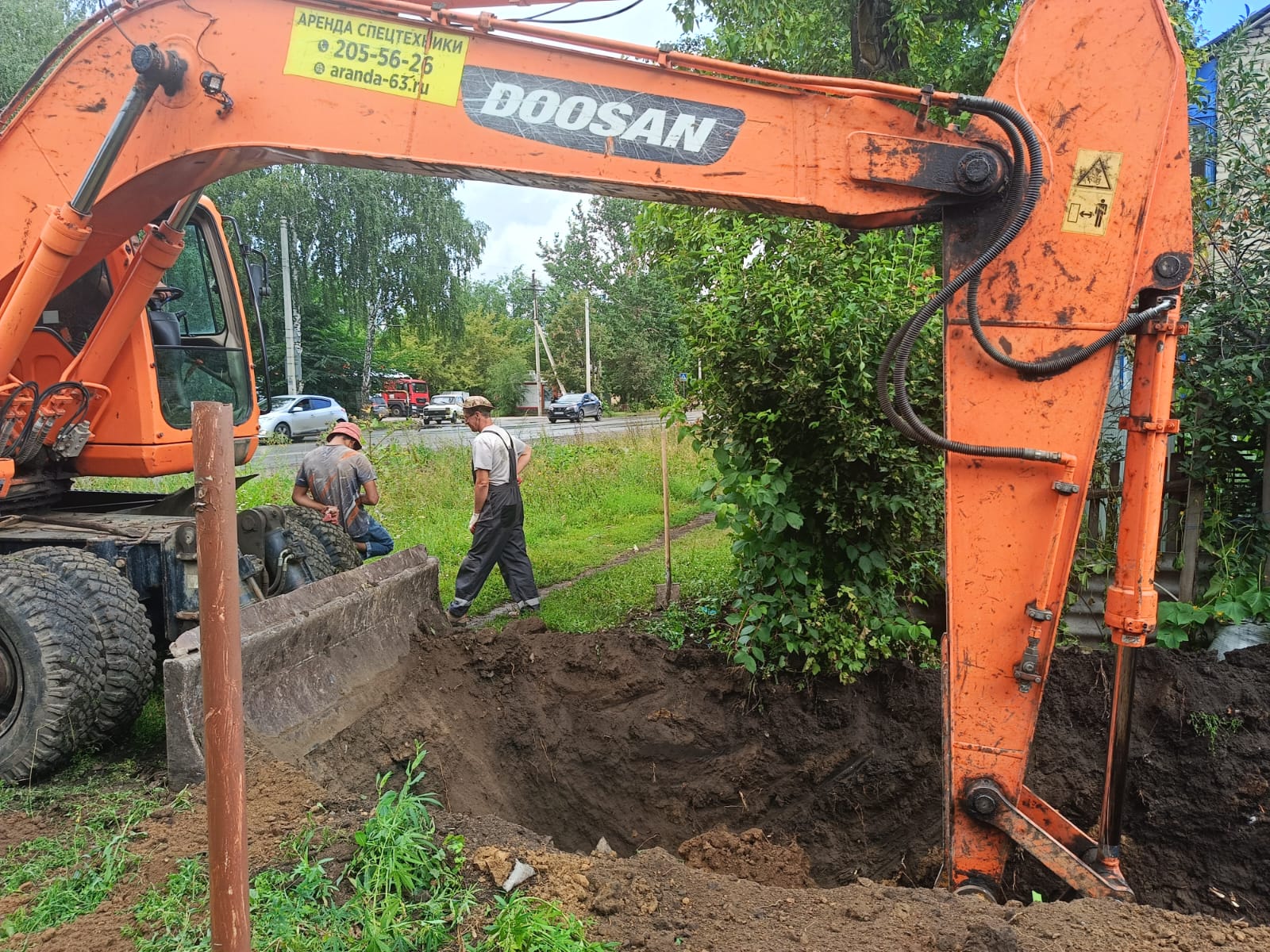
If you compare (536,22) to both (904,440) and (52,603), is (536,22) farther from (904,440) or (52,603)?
(52,603)

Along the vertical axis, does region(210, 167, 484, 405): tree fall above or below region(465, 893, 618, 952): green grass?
above

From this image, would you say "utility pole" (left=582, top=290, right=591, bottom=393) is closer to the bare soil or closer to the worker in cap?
the worker in cap

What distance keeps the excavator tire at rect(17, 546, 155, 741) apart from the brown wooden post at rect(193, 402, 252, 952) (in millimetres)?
2766

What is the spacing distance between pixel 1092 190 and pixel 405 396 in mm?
43984

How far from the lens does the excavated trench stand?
14.0 feet

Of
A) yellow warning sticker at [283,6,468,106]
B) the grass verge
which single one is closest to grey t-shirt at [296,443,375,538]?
yellow warning sticker at [283,6,468,106]

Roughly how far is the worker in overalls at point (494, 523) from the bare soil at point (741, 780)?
1.31 metres

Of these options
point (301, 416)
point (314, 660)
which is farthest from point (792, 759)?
point (301, 416)

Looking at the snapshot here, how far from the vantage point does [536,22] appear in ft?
11.6

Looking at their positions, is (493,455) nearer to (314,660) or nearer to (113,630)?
(314,660)

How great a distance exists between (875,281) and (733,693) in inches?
101

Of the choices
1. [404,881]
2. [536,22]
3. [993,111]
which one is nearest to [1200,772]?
[993,111]

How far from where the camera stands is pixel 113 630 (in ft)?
13.8

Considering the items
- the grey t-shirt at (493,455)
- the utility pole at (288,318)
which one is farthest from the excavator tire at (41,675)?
the utility pole at (288,318)
